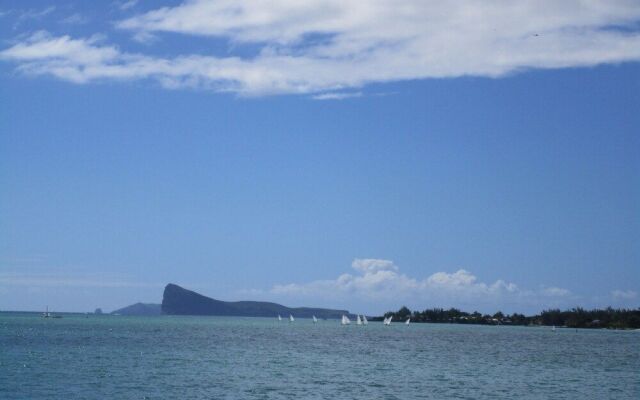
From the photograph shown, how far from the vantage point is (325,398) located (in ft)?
174

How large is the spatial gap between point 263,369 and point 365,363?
1423 centimetres

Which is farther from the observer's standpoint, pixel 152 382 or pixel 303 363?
pixel 303 363

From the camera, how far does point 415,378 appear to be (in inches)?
2662

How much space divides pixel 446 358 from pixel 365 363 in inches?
592

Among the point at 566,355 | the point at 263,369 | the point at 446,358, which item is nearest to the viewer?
the point at 263,369

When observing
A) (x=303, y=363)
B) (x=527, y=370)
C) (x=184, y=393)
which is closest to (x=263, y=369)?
(x=303, y=363)

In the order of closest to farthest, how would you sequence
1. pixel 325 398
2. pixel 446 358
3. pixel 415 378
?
pixel 325 398, pixel 415 378, pixel 446 358

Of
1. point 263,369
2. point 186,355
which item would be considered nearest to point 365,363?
point 263,369

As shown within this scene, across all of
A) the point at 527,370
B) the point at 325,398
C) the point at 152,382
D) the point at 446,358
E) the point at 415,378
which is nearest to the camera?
the point at 325,398

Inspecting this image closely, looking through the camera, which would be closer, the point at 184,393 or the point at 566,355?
the point at 184,393

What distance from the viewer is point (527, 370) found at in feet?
257

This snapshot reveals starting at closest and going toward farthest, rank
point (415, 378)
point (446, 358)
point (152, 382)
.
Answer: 1. point (152, 382)
2. point (415, 378)
3. point (446, 358)

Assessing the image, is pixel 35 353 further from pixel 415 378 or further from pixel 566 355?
pixel 566 355

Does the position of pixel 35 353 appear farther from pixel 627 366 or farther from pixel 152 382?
pixel 627 366
